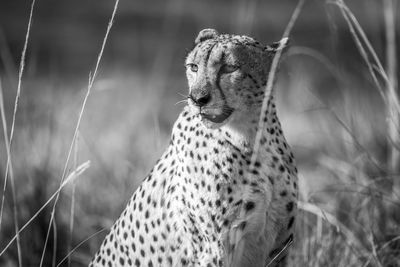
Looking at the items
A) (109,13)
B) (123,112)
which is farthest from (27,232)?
(109,13)

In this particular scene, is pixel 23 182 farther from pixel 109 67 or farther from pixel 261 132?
pixel 109 67

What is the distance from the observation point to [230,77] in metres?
2.20

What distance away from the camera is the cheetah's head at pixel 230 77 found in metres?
2.16

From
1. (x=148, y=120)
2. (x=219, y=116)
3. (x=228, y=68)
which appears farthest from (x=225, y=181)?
(x=148, y=120)

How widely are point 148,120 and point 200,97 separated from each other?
2.80 m

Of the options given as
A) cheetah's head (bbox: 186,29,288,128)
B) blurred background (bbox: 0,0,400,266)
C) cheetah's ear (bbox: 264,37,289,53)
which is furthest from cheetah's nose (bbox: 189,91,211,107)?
blurred background (bbox: 0,0,400,266)

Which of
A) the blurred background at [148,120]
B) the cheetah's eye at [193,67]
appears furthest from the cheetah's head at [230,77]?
the blurred background at [148,120]

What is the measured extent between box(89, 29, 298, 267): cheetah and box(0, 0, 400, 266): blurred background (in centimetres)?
17

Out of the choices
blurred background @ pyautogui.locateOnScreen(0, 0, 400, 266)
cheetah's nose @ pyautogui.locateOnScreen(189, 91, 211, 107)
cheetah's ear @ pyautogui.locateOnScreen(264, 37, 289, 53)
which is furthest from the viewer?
blurred background @ pyautogui.locateOnScreen(0, 0, 400, 266)

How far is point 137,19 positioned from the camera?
24.9 feet

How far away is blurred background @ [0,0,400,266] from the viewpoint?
2.75 m

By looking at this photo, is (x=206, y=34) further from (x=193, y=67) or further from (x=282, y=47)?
(x=282, y=47)

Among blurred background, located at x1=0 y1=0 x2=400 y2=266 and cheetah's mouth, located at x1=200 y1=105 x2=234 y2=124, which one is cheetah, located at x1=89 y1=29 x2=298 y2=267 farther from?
blurred background, located at x1=0 y1=0 x2=400 y2=266

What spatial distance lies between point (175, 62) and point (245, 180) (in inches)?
177
